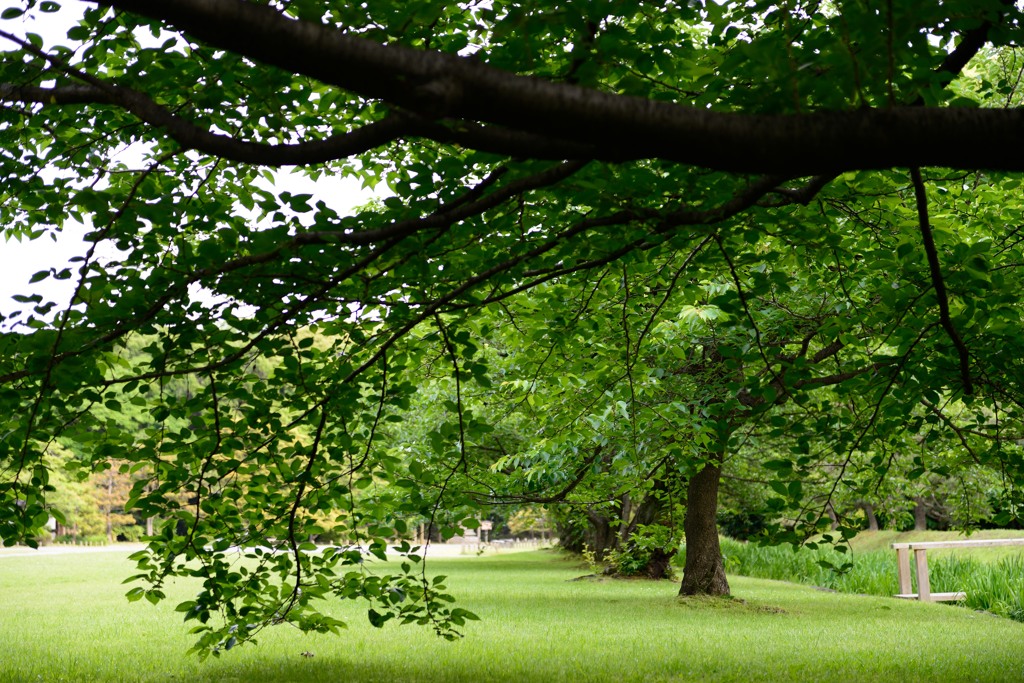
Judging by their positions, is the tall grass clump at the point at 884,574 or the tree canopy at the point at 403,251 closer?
the tree canopy at the point at 403,251

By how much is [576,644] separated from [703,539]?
584 cm

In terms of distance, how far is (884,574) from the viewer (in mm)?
19516

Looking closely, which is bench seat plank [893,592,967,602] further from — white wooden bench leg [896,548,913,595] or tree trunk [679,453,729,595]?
tree trunk [679,453,729,595]

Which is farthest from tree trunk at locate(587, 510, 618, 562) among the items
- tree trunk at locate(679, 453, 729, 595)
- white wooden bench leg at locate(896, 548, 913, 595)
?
white wooden bench leg at locate(896, 548, 913, 595)

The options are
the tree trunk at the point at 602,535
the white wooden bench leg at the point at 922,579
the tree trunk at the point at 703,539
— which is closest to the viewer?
the tree trunk at the point at 703,539

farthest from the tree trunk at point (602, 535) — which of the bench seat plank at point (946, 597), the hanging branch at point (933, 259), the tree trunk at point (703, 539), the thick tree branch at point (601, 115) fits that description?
the thick tree branch at point (601, 115)

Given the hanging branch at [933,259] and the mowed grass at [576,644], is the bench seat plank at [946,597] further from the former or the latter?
the hanging branch at [933,259]

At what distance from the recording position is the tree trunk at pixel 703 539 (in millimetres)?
16047

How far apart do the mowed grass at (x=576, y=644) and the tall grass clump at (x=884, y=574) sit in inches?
37.8

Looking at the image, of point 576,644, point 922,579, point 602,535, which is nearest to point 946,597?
point 922,579

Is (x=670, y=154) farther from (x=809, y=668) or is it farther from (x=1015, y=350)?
(x=809, y=668)

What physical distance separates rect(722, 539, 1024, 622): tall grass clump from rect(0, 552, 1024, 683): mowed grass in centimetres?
96

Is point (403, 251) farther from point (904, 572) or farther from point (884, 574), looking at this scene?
point (884, 574)

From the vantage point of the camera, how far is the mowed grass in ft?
29.1
